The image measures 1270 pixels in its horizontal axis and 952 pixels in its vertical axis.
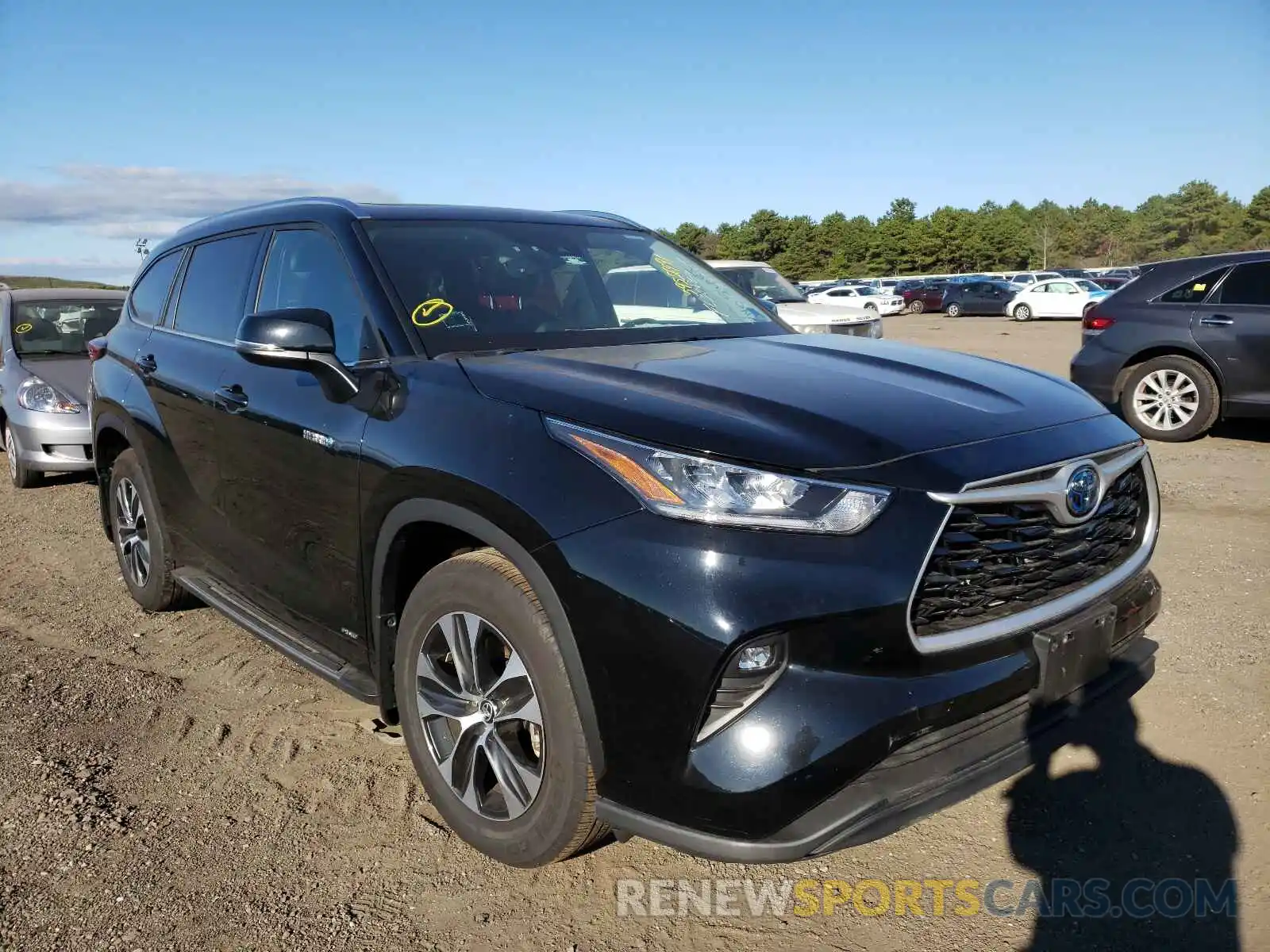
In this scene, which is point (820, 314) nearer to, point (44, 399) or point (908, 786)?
point (44, 399)

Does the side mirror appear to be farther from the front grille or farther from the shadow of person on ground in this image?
the shadow of person on ground

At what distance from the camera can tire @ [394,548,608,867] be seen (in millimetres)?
2285

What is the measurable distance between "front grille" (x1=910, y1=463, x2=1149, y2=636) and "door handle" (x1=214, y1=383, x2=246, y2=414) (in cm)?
250

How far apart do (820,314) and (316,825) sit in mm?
10236

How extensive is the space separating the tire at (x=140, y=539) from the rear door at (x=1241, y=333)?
→ 821cm

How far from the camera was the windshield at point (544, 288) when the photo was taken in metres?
3.05

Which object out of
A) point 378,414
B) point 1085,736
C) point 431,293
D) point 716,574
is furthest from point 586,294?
point 1085,736

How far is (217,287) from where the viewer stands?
13.4ft

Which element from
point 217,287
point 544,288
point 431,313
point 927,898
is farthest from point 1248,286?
point 217,287

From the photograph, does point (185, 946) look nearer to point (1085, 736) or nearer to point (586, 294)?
point (586, 294)

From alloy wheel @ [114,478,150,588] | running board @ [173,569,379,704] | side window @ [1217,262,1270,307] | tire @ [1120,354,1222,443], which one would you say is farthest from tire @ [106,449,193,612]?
side window @ [1217,262,1270,307]

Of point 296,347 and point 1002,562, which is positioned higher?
point 296,347

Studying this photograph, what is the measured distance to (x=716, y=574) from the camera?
202 cm

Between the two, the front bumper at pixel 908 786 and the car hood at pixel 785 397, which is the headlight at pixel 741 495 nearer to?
the car hood at pixel 785 397
